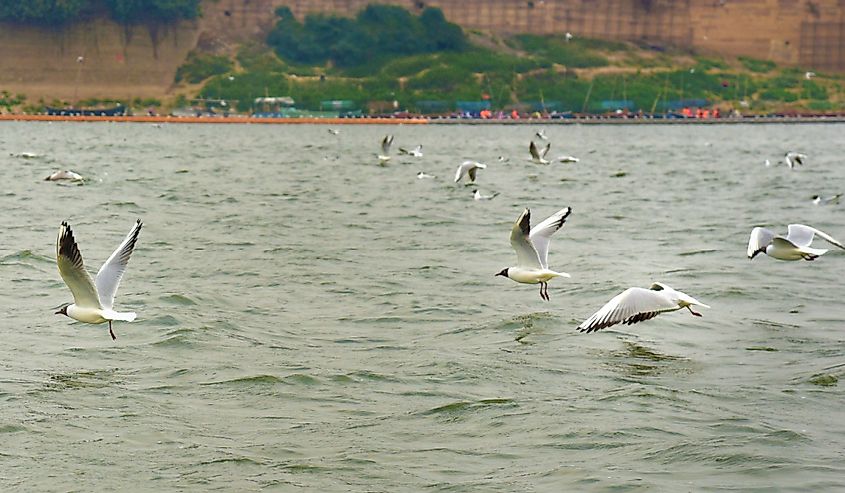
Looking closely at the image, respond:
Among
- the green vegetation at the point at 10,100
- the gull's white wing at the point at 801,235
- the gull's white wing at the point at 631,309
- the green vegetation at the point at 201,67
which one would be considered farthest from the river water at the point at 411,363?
the green vegetation at the point at 201,67

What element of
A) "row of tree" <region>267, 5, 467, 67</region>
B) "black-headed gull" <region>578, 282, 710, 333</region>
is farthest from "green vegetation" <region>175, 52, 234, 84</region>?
"black-headed gull" <region>578, 282, 710, 333</region>

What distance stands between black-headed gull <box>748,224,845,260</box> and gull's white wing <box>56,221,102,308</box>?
18.1 ft

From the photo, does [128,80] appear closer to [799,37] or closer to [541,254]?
[799,37]

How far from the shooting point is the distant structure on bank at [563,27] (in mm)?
112562

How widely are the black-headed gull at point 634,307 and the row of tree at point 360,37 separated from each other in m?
106

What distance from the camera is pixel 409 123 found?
335 feet

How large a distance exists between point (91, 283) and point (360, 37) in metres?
108

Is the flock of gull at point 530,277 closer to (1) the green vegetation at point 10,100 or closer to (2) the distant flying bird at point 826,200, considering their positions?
(2) the distant flying bird at point 826,200

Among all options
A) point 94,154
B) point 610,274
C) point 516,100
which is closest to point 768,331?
point 610,274

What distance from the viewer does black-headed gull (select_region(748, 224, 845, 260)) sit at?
11883 millimetres

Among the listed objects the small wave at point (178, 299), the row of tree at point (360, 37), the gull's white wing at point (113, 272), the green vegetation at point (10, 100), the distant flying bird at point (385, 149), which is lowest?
the green vegetation at point (10, 100)

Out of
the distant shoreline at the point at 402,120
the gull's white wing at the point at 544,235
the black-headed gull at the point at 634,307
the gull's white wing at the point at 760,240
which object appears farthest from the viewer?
the distant shoreline at the point at 402,120

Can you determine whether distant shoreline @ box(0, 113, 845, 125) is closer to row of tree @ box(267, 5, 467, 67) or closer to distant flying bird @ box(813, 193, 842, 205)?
row of tree @ box(267, 5, 467, 67)

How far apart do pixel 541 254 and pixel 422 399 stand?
126 inches
